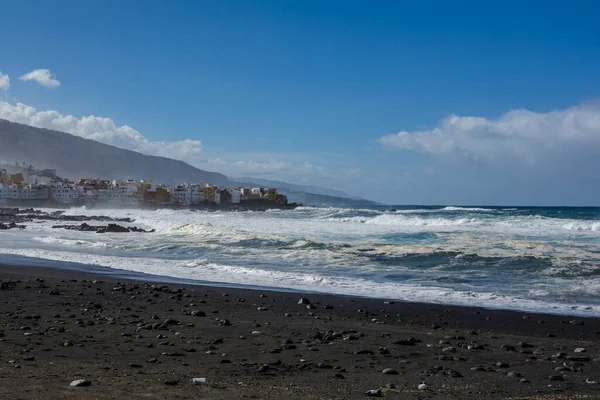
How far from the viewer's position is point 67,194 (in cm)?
11050

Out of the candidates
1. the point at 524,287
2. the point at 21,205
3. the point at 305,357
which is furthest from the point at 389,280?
the point at 21,205

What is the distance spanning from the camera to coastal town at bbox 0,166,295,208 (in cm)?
10659

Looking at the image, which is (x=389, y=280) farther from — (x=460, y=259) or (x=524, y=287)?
(x=460, y=259)

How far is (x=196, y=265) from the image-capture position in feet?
59.9

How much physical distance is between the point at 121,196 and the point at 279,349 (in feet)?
380

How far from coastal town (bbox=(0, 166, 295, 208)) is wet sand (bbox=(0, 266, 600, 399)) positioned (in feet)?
339

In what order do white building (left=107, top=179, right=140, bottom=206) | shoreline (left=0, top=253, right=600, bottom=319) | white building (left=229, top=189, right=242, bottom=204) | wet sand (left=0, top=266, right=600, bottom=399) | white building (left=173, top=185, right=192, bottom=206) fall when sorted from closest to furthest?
wet sand (left=0, top=266, right=600, bottom=399) < shoreline (left=0, top=253, right=600, bottom=319) < white building (left=107, top=179, right=140, bottom=206) < white building (left=173, top=185, right=192, bottom=206) < white building (left=229, top=189, right=242, bottom=204)

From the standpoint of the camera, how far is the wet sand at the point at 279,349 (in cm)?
519

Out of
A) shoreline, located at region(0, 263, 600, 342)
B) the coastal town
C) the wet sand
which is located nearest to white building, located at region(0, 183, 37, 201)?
the coastal town

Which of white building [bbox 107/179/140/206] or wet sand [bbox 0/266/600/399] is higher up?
white building [bbox 107/179/140/206]

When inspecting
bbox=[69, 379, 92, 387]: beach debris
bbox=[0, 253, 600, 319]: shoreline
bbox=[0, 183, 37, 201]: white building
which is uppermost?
bbox=[0, 183, 37, 201]: white building

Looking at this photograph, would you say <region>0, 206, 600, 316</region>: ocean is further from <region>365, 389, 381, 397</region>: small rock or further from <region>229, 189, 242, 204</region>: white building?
<region>229, 189, 242, 204</region>: white building

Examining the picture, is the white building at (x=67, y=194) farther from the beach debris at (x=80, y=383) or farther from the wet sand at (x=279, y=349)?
the beach debris at (x=80, y=383)

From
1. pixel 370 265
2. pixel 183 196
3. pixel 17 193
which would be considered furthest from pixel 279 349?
pixel 183 196
